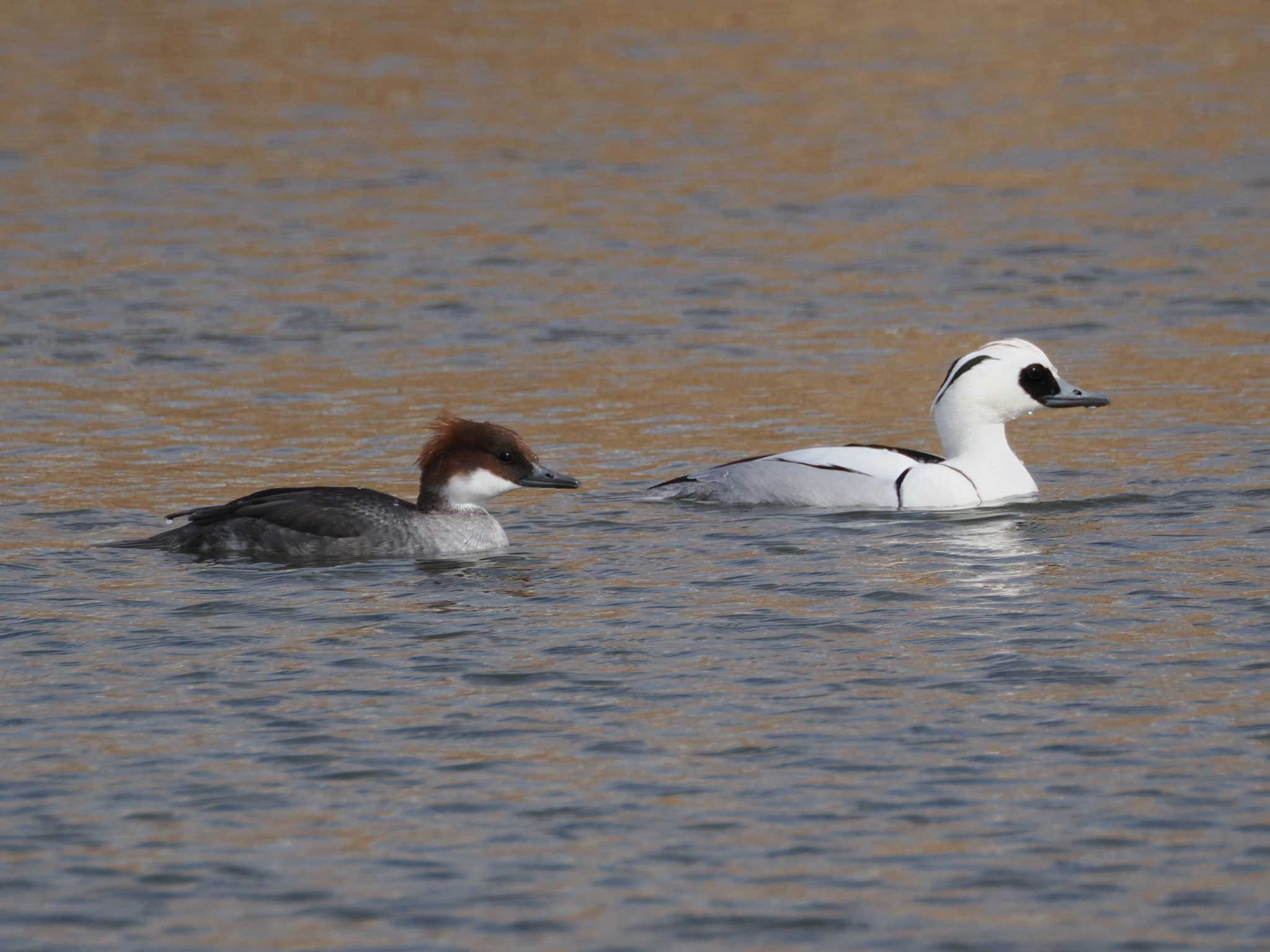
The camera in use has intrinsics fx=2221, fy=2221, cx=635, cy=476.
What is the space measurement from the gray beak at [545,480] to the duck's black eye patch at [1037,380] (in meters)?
3.30

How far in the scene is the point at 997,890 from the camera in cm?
768

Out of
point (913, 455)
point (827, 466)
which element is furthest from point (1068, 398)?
point (827, 466)

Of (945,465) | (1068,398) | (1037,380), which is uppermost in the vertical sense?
(1037,380)

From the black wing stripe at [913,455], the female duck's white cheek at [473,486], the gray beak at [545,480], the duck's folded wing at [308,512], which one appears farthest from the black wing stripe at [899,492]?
the duck's folded wing at [308,512]

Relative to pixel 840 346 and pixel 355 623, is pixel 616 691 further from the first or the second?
pixel 840 346

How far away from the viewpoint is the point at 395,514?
1298 cm

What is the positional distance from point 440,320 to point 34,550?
8072mm

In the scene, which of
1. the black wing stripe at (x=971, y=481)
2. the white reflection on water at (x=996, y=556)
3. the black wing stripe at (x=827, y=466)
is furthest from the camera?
the black wing stripe at (x=971, y=481)

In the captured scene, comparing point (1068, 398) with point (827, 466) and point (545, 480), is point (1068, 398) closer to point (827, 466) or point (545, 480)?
point (827, 466)

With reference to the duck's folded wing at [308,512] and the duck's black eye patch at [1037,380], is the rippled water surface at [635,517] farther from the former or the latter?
the duck's black eye patch at [1037,380]

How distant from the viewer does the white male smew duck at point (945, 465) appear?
14.2 m

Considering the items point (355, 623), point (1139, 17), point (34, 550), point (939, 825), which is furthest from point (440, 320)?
point (1139, 17)

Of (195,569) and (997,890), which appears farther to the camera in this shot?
(195,569)

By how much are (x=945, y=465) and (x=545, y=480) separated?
2.82 meters
